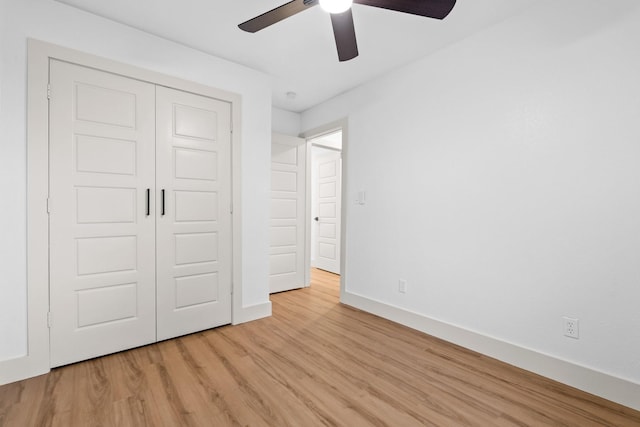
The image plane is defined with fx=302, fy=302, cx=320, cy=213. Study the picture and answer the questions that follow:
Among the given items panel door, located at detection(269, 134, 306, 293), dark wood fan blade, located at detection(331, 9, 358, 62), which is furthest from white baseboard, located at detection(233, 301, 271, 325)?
dark wood fan blade, located at detection(331, 9, 358, 62)

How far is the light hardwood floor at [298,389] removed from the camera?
165 centimetres

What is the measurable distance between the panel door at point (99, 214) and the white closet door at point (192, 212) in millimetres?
102

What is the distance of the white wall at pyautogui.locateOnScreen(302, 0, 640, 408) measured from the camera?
183 cm

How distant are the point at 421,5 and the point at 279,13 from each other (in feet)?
2.50

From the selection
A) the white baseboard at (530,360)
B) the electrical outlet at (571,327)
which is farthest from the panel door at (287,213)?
the electrical outlet at (571,327)

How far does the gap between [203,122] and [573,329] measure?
327 cm

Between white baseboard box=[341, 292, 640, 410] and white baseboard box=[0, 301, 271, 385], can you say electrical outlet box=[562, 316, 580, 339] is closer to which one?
white baseboard box=[341, 292, 640, 410]

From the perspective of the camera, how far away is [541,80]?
214 centimetres

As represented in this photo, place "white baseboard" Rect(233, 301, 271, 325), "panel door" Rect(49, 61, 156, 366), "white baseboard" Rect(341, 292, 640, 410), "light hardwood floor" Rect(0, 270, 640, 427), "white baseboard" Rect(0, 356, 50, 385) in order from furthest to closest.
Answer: "white baseboard" Rect(233, 301, 271, 325) < "panel door" Rect(49, 61, 156, 366) < "white baseboard" Rect(0, 356, 50, 385) < "white baseboard" Rect(341, 292, 640, 410) < "light hardwood floor" Rect(0, 270, 640, 427)

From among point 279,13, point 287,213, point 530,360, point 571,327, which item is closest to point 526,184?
point 571,327

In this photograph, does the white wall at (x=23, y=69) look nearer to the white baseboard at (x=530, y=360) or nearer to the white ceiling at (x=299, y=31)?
the white ceiling at (x=299, y=31)

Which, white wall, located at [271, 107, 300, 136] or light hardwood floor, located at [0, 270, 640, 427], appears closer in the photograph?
light hardwood floor, located at [0, 270, 640, 427]

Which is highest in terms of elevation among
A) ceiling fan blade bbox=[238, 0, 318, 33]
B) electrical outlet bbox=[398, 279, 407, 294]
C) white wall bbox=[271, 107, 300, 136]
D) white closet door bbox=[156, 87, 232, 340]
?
white wall bbox=[271, 107, 300, 136]

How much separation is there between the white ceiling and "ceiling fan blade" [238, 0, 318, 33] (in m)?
Result: 0.46
